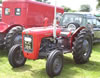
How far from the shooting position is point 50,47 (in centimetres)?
482

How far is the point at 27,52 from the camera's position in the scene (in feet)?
14.8

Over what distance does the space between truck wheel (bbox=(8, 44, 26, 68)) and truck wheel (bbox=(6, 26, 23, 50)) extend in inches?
44.5

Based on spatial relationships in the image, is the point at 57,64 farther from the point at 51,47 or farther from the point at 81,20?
the point at 81,20

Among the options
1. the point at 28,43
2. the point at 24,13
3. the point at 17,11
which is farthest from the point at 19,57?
the point at 17,11

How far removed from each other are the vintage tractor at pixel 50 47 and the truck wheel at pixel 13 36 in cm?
113

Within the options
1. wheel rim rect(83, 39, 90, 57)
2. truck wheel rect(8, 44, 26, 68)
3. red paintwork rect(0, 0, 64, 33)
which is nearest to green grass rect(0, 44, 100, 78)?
truck wheel rect(8, 44, 26, 68)

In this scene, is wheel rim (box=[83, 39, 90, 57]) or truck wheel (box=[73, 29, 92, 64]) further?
wheel rim (box=[83, 39, 90, 57])

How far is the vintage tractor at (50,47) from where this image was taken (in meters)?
4.29

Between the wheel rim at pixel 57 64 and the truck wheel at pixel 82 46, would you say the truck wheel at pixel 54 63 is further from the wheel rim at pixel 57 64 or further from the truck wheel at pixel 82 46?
the truck wheel at pixel 82 46

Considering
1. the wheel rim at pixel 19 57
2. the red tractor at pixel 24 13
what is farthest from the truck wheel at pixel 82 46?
the red tractor at pixel 24 13

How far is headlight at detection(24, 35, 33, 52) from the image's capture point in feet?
14.5

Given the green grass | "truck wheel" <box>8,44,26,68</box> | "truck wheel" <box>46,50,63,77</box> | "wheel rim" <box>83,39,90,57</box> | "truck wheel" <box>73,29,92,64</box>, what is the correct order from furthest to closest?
"wheel rim" <box>83,39,90,57</box> → "truck wheel" <box>73,29,92,64</box> → "truck wheel" <box>8,44,26,68</box> → the green grass → "truck wheel" <box>46,50,63,77</box>

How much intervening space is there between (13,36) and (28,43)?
167cm

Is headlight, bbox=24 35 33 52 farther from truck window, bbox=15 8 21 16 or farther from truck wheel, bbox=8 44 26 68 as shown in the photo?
truck window, bbox=15 8 21 16
